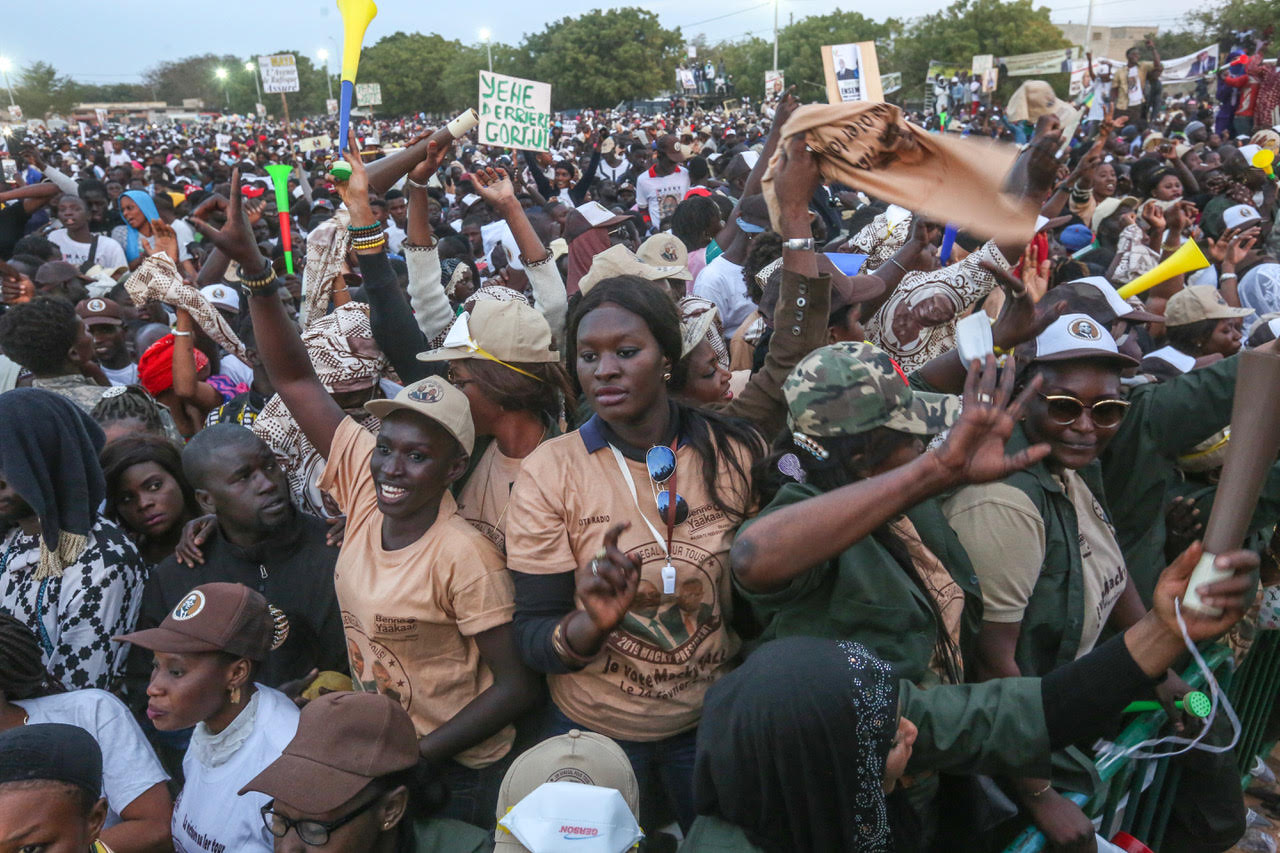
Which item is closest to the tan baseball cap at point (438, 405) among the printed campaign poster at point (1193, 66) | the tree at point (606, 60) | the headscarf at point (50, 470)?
the headscarf at point (50, 470)

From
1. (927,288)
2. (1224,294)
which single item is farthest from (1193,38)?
(927,288)

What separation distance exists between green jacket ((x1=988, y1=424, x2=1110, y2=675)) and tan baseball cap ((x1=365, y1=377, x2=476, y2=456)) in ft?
4.99

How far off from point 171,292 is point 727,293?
9.92 ft

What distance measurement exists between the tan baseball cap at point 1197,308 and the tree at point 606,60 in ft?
169

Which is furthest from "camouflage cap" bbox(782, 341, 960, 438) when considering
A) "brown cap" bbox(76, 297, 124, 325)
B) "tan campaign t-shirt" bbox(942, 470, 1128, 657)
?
"brown cap" bbox(76, 297, 124, 325)

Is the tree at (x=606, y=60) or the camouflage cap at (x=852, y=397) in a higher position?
the tree at (x=606, y=60)

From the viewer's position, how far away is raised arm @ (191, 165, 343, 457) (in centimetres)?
285

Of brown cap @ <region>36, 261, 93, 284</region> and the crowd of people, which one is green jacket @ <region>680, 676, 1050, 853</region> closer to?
the crowd of people

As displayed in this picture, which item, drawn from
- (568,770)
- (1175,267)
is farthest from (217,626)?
(1175,267)

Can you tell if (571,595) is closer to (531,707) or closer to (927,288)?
(531,707)

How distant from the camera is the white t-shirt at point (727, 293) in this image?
5332 mm

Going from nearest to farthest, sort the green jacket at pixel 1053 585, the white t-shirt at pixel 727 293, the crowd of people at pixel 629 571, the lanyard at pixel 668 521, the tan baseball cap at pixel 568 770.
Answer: the crowd of people at pixel 629 571 → the tan baseball cap at pixel 568 770 → the lanyard at pixel 668 521 → the green jacket at pixel 1053 585 → the white t-shirt at pixel 727 293

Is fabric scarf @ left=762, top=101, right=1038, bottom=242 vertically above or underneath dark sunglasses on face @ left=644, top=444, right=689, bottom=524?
above

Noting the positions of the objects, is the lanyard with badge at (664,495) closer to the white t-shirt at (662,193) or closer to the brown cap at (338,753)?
the brown cap at (338,753)
